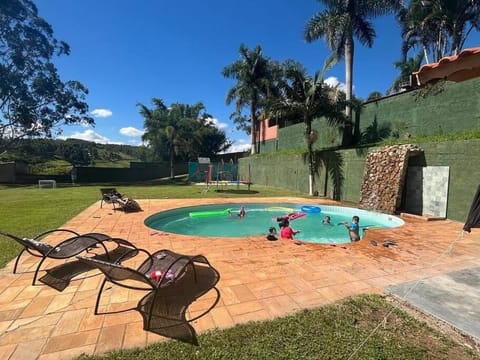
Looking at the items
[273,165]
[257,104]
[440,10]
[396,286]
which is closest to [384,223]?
[396,286]

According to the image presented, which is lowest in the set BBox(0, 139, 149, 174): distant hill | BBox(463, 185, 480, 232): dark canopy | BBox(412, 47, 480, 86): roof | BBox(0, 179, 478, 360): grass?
BBox(0, 179, 478, 360): grass

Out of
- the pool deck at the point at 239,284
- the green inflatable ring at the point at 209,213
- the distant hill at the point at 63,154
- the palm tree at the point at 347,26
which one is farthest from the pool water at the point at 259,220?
the distant hill at the point at 63,154

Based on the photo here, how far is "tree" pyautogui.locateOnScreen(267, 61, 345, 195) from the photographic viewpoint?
43.7 ft

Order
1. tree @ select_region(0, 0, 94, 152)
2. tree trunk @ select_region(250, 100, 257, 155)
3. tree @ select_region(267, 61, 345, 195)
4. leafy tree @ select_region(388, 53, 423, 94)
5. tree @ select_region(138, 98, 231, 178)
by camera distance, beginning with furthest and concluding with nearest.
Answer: tree @ select_region(138, 98, 231, 178) < tree trunk @ select_region(250, 100, 257, 155) < leafy tree @ select_region(388, 53, 423, 94) < tree @ select_region(0, 0, 94, 152) < tree @ select_region(267, 61, 345, 195)

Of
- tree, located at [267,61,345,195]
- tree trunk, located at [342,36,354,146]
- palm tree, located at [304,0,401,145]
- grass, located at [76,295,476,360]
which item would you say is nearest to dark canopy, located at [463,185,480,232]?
grass, located at [76,295,476,360]

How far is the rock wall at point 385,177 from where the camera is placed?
8.90 m

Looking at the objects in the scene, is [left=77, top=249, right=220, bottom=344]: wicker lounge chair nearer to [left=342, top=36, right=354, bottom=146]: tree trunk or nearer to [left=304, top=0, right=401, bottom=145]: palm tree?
[left=304, top=0, right=401, bottom=145]: palm tree

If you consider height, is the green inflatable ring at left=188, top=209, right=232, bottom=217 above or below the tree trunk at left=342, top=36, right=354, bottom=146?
below

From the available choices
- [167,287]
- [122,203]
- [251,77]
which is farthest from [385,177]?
[251,77]

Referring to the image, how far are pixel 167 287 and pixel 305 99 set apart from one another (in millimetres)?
12162

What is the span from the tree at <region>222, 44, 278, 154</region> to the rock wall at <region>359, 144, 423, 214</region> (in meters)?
15.9

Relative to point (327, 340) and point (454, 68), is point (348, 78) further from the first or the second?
point (327, 340)

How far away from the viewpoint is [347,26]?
14.5 meters

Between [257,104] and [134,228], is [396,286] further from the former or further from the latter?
[257,104]
